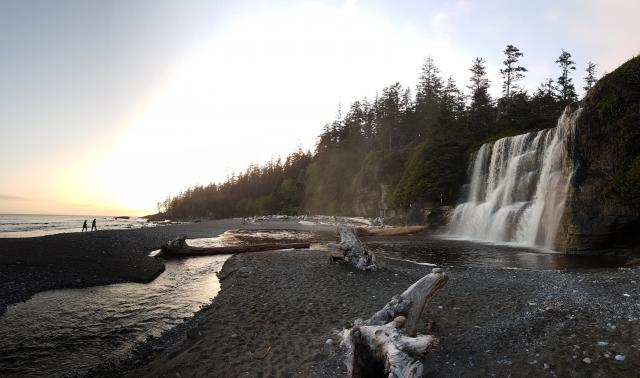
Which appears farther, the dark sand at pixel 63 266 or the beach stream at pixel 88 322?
the dark sand at pixel 63 266

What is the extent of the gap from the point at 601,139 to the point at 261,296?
814 inches

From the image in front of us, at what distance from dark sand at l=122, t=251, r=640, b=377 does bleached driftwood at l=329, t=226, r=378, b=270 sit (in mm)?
1831

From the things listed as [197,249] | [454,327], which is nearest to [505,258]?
[454,327]

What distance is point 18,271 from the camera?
13.5 metres

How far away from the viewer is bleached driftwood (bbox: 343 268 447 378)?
176 inches

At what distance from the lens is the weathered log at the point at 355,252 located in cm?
1308

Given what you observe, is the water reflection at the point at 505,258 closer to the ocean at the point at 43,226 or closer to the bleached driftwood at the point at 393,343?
the bleached driftwood at the point at 393,343

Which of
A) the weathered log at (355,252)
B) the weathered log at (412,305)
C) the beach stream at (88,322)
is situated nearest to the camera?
the weathered log at (412,305)

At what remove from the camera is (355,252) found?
13555mm

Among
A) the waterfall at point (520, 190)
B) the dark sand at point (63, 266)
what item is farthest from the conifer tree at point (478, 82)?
the dark sand at point (63, 266)

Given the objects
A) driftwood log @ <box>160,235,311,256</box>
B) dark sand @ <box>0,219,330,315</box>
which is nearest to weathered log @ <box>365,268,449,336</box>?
dark sand @ <box>0,219,330,315</box>

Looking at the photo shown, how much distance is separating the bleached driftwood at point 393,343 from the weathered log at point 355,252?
6.83 metres

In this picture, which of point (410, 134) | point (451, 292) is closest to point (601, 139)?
point (451, 292)

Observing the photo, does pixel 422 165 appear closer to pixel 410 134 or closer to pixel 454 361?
pixel 410 134
